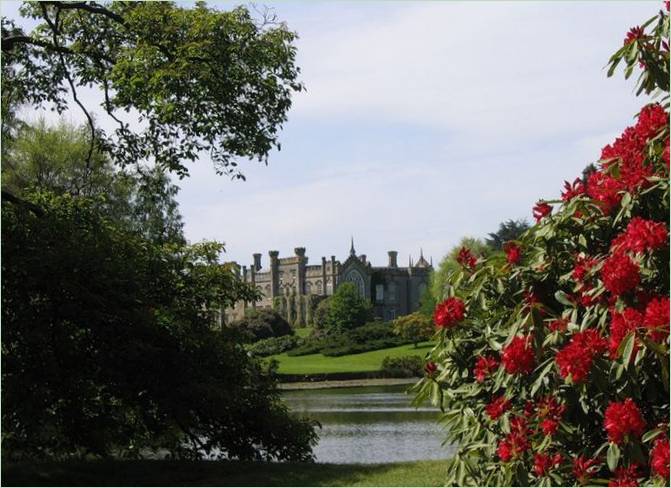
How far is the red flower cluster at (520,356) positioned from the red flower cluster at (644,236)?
83cm

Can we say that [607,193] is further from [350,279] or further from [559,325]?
[350,279]

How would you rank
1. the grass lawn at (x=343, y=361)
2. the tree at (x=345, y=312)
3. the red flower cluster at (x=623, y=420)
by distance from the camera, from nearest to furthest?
1. the red flower cluster at (x=623, y=420)
2. the grass lawn at (x=343, y=361)
3. the tree at (x=345, y=312)

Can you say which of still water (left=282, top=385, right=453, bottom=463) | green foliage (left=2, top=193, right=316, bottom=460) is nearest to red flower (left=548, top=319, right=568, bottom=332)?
green foliage (left=2, top=193, right=316, bottom=460)

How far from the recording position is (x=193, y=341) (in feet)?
42.4

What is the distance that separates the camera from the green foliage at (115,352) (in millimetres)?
11734

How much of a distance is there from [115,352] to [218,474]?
2062 millimetres

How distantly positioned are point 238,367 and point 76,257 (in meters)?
3.10

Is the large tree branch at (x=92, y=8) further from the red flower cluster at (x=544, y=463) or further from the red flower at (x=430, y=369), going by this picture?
the red flower cluster at (x=544, y=463)

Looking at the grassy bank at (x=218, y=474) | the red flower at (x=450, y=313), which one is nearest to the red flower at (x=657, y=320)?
the red flower at (x=450, y=313)

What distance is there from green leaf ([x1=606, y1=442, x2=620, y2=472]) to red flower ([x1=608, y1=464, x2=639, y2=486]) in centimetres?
8

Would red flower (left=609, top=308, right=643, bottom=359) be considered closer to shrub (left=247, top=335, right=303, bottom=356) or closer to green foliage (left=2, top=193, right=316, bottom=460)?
green foliage (left=2, top=193, right=316, bottom=460)

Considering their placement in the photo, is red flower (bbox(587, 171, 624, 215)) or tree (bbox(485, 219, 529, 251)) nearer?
red flower (bbox(587, 171, 624, 215))

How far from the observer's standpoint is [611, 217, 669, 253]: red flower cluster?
5727mm

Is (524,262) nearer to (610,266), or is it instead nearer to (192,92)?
(610,266)
